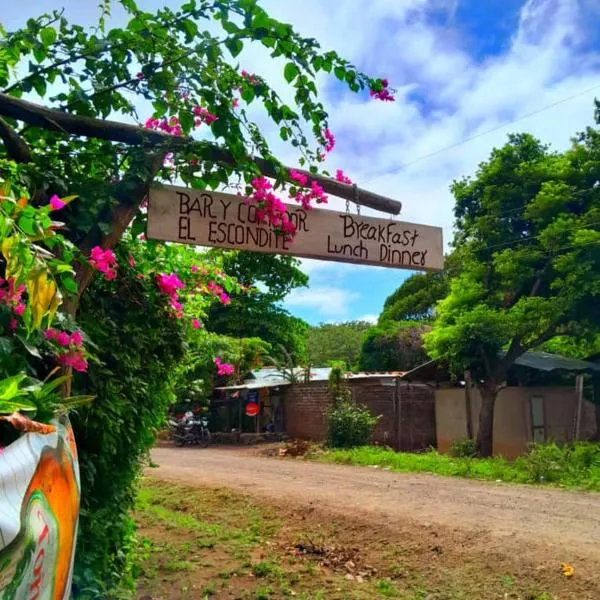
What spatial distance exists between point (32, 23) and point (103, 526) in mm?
2697

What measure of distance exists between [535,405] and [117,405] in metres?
14.3

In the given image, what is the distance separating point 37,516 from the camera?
1666mm

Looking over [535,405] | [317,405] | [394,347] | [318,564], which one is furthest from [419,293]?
[318,564]

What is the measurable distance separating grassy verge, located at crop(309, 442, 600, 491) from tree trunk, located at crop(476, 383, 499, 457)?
79 centimetres

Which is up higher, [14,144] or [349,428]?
[14,144]

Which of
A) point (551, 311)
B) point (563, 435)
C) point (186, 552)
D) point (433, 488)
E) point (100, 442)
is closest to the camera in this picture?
point (100, 442)

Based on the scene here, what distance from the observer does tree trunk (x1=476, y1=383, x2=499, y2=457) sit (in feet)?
50.0

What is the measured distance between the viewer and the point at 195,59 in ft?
11.0

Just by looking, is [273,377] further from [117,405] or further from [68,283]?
[68,283]

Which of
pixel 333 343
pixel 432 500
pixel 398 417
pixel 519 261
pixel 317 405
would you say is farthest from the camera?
pixel 333 343

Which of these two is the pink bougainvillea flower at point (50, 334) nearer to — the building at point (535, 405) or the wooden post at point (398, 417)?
the building at point (535, 405)

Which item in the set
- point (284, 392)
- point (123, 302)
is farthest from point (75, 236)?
point (284, 392)

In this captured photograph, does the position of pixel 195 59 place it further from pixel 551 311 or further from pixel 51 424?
pixel 551 311

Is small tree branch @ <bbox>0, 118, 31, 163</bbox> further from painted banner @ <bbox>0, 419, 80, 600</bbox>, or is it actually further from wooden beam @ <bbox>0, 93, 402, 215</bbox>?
painted banner @ <bbox>0, 419, 80, 600</bbox>
